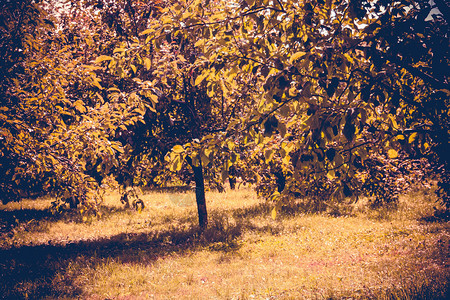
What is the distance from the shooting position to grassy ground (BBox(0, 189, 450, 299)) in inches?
275

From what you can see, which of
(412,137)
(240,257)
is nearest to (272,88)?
(412,137)

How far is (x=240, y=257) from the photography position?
32.2 feet

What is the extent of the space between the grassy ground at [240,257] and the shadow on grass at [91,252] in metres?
0.04

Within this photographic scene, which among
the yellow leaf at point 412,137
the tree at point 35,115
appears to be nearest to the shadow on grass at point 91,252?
the tree at point 35,115

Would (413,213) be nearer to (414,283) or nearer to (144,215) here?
(414,283)

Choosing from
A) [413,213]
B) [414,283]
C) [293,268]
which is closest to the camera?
[414,283]

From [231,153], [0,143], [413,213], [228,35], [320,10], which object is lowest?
[413,213]

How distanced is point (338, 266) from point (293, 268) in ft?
3.95

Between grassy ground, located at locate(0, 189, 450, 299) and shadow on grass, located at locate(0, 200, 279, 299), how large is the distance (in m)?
0.04

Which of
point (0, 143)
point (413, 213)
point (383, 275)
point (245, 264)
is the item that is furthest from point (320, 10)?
point (413, 213)

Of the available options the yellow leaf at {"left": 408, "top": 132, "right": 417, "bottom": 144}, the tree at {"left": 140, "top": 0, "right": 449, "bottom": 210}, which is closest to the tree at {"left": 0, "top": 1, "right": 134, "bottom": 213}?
the tree at {"left": 140, "top": 0, "right": 449, "bottom": 210}

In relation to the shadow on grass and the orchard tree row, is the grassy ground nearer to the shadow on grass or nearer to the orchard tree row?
the shadow on grass

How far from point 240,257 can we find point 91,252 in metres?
5.30

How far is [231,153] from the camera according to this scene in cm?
346
